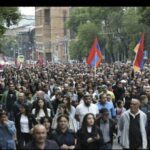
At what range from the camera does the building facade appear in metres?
134

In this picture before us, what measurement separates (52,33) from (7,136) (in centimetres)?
13077

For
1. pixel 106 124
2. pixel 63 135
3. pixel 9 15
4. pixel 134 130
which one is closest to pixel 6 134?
pixel 106 124

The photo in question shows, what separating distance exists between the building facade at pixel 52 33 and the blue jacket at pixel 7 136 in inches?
4625

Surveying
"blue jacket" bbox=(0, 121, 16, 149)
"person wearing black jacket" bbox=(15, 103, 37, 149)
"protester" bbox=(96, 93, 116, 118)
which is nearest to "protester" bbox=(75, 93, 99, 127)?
"protester" bbox=(96, 93, 116, 118)

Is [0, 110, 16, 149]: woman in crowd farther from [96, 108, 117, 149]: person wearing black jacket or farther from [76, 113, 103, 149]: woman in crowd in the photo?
[76, 113, 103, 149]: woman in crowd

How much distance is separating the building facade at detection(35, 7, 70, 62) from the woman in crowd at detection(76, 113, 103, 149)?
390ft

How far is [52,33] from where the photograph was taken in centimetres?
14175

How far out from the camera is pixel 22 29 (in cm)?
18450

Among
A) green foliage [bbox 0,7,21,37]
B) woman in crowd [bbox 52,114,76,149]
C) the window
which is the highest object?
the window

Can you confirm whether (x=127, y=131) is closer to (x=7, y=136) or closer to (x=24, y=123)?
(x=7, y=136)

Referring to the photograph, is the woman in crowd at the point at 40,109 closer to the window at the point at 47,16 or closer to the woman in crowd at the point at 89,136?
the woman in crowd at the point at 89,136

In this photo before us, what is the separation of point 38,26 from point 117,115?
135 metres
